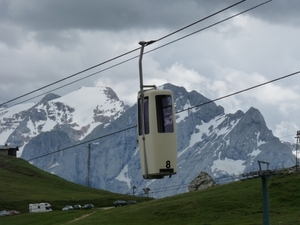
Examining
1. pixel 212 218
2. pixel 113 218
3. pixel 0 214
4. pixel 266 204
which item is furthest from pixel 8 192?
pixel 266 204

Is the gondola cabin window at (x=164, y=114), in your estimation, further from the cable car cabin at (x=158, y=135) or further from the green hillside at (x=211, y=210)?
the green hillside at (x=211, y=210)

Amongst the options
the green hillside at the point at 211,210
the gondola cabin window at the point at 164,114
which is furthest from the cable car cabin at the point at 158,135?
the green hillside at the point at 211,210

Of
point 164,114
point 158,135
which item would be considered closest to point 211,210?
point 164,114

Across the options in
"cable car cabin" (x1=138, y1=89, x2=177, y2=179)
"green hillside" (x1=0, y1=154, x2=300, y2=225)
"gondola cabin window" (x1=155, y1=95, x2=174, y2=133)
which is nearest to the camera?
"cable car cabin" (x1=138, y1=89, x2=177, y2=179)

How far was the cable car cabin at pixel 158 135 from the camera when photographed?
3575cm

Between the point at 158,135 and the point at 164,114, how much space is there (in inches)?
45.9

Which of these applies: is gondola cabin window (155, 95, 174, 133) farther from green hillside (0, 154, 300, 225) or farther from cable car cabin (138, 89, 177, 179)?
green hillside (0, 154, 300, 225)

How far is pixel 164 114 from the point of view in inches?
1444

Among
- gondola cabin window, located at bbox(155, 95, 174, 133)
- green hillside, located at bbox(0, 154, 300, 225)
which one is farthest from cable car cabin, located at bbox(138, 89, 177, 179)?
green hillside, located at bbox(0, 154, 300, 225)

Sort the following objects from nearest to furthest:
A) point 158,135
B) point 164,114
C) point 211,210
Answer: point 158,135
point 164,114
point 211,210

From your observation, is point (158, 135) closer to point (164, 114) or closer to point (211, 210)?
point (164, 114)

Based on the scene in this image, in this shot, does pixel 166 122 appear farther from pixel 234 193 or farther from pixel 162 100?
pixel 234 193

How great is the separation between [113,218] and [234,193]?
2320 centimetres

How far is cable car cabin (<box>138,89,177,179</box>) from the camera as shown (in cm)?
3575
